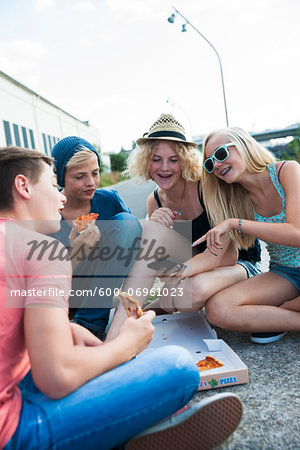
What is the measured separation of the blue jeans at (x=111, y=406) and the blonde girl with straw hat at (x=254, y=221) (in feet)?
3.91

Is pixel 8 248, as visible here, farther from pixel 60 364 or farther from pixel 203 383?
pixel 203 383

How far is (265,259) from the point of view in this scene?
490cm

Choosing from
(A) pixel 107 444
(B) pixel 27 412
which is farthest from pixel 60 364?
(A) pixel 107 444

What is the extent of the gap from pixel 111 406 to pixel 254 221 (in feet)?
5.75

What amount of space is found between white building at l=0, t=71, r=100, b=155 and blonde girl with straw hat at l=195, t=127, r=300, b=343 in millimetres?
21086

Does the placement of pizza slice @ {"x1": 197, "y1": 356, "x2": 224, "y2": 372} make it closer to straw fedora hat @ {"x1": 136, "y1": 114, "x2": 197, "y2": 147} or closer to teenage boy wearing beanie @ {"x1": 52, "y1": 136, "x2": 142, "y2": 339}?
teenage boy wearing beanie @ {"x1": 52, "y1": 136, "x2": 142, "y2": 339}

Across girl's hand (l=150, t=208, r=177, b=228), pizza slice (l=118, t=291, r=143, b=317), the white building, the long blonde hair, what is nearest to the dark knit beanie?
girl's hand (l=150, t=208, r=177, b=228)

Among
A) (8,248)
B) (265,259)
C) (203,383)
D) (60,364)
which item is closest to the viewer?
(60,364)

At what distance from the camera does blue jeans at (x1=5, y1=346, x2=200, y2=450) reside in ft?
4.17

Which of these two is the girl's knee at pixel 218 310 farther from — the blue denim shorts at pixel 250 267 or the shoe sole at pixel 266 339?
the blue denim shorts at pixel 250 267

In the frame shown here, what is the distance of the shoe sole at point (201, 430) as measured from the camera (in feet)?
4.58

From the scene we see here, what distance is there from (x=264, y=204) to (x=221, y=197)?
34 cm

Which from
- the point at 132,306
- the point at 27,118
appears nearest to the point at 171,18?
the point at 132,306

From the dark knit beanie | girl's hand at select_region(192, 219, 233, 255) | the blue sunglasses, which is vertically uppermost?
the dark knit beanie
